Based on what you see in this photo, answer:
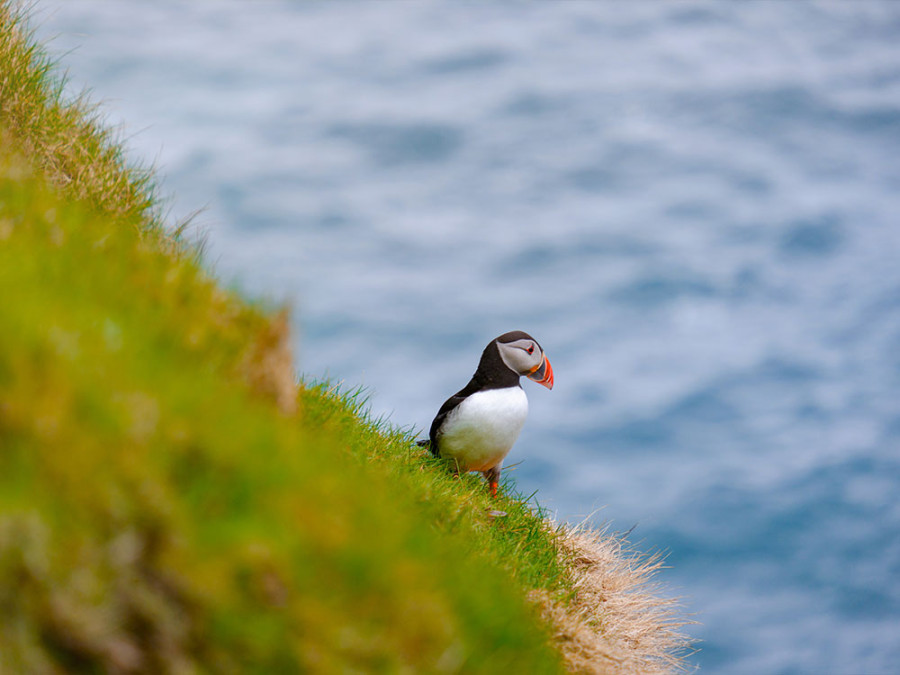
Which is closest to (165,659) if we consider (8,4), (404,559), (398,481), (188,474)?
(188,474)

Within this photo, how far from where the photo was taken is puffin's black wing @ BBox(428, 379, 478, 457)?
7.97 m

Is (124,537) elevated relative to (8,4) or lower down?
lower down

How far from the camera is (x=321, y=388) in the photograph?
6.82 metres

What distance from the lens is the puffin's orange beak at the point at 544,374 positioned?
821 centimetres

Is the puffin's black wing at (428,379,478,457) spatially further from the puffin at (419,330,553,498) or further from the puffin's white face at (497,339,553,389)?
the puffin's white face at (497,339,553,389)

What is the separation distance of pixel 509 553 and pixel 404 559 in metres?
3.52

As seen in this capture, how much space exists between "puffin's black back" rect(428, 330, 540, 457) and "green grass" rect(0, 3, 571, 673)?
3.66 m

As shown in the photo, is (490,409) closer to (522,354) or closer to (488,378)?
(488,378)

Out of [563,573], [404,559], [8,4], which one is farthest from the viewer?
[8,4]

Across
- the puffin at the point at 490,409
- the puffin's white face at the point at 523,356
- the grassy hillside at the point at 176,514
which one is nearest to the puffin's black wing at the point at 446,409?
the puffin at the point at 490,409

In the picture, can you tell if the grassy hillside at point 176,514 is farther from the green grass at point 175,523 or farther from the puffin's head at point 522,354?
the puffin's head at point 522,354

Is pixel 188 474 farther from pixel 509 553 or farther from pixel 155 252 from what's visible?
pixel 509 553

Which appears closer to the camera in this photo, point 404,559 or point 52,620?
point 52,620

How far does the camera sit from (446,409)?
8039 mm
